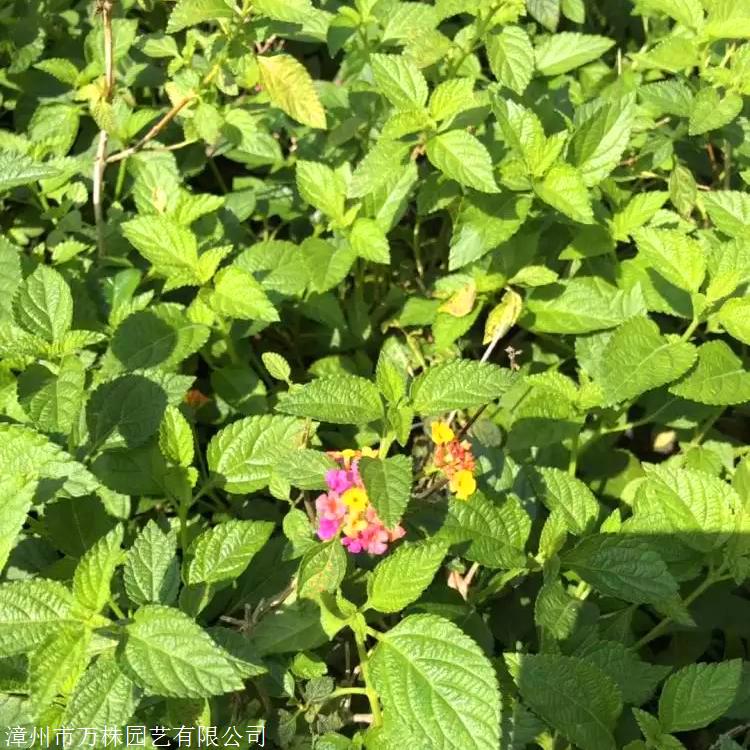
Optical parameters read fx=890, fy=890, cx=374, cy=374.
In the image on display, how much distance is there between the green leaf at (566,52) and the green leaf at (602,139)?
1.53ft

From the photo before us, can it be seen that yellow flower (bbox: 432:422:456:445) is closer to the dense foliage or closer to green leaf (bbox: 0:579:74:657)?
the dense foliage

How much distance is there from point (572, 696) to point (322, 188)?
4.05 ft

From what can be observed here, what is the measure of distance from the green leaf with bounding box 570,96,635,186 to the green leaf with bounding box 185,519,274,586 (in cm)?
106

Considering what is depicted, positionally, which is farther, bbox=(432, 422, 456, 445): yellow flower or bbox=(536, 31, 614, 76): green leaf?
bbox=(536, 31, 614, 76): green leaf

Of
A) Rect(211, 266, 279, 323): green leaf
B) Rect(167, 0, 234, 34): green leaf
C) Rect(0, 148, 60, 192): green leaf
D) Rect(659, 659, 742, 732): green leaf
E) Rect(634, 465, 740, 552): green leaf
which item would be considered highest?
Rect(167, 0, 234, 34): green leaf

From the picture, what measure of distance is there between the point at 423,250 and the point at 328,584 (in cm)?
127

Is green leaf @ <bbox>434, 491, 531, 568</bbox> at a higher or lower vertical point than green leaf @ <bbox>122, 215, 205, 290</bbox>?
lower

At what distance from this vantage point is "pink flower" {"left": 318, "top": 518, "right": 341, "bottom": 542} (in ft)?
4.66

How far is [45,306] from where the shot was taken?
169cm

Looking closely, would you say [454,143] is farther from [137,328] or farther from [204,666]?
[204,666]

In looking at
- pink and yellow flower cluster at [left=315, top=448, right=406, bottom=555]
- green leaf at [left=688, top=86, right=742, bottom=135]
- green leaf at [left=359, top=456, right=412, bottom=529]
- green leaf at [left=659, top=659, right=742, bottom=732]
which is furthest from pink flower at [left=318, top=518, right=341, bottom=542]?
green leaf at [left=688, top=86, right=742, bottom=135]

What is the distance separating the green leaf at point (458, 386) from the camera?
144 cm

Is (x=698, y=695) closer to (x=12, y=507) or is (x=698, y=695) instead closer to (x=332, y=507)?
(x=332, y=507)

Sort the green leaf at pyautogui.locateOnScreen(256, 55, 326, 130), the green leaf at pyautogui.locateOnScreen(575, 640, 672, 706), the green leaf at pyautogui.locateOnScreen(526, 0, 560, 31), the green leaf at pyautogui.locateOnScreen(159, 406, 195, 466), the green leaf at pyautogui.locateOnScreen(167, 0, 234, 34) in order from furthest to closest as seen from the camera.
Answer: the green leaf at pyautogui.locateOnScreen(526, 0, 560, 31) → the green leaf at pyautogui.locateOnScreen(256, 55, 326, 130) → the green leaf at pyautogui.locateOnScreen(167, 0, 234, 34) → the green leaf at pyautogui.locateOnScreen(159, 406, 195, 466) → the green leaf at pyautogui.locateOnScreen(575, 640, 672, 706)
